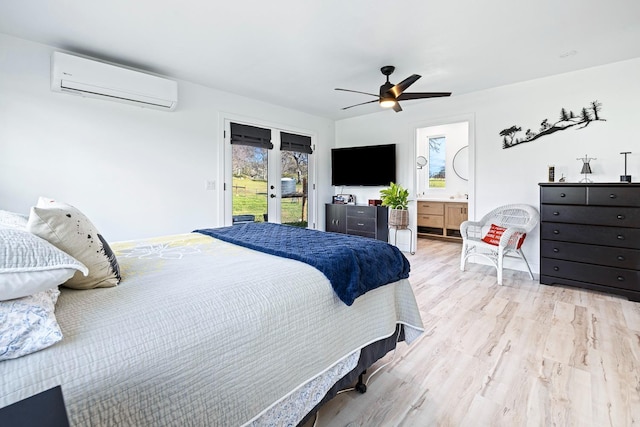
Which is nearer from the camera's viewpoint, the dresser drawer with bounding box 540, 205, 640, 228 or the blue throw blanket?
the blue throw blanket

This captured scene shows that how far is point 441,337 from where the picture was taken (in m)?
2.22

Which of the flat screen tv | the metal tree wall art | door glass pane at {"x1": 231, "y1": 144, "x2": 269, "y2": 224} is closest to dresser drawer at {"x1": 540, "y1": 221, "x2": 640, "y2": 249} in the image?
the metal tree wall art

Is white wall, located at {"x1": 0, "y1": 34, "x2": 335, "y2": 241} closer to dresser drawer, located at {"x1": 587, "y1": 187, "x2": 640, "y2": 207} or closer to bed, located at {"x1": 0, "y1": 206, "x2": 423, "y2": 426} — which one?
bed, located at {"x1": 0, "y1": 206, "x2": 423, "y2": 426}

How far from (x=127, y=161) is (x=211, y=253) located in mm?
2376

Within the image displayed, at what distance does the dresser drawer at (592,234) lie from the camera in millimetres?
2901

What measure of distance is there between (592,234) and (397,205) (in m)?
2.42

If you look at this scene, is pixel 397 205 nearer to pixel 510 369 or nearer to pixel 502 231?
pixel 502 231

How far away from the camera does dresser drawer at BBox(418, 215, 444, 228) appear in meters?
6.32

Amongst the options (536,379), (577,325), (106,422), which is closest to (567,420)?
(536,379)

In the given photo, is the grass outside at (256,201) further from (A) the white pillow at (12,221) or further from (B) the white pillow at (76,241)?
(B) the white pillow at (76,241)

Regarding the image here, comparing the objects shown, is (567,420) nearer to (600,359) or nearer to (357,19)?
(600,359)

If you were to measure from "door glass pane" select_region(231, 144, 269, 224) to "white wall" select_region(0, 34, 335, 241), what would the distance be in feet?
0.92

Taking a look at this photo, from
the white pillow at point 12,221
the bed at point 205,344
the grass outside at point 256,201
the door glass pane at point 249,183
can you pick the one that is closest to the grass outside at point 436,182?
the grass outside at point 256,201

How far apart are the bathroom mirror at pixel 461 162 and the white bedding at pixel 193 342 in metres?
5.69
